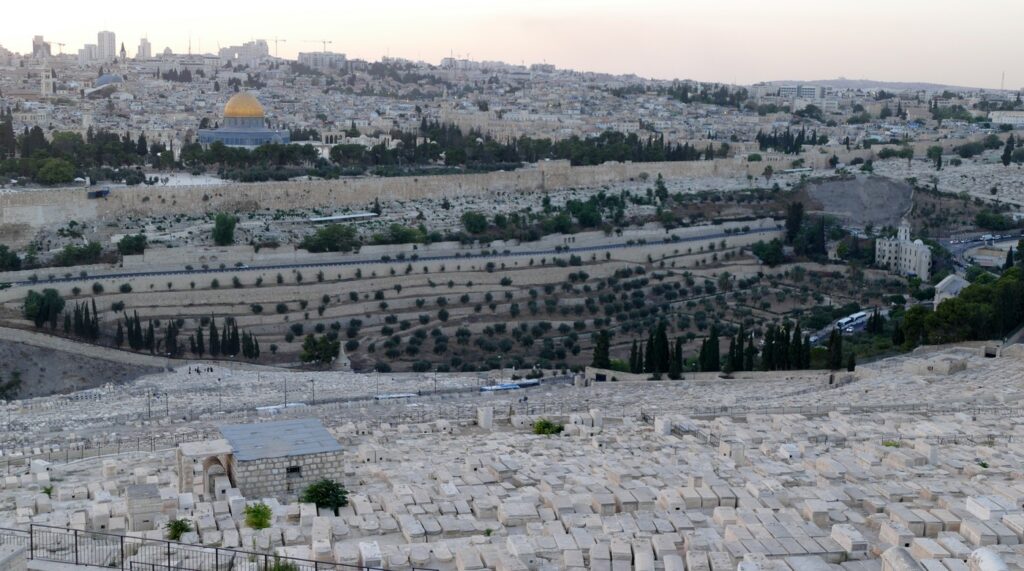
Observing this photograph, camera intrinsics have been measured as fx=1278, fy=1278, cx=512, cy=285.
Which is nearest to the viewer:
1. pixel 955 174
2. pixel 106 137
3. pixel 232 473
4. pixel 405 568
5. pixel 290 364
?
pixel 405 568

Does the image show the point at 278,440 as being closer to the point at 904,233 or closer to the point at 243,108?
the point at 904,233

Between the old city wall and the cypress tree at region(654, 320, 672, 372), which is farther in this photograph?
the old city wall

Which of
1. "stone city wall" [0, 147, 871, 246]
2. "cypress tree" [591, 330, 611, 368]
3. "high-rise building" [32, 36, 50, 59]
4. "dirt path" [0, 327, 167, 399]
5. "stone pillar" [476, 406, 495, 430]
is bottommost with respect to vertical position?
"dirt path" [0, 327, 167, 399]

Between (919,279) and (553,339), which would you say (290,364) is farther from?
(919,279)

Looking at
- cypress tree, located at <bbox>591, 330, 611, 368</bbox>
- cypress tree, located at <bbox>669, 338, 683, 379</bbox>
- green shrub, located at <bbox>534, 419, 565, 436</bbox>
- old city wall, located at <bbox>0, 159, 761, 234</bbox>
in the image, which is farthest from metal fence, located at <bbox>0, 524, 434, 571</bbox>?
old city wall, located at <bbox>0, 159, 761, 234</bbox>

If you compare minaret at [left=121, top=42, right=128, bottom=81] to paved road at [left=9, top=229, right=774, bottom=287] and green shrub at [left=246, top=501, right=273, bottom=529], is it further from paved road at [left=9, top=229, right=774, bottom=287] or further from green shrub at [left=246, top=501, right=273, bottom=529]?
green shrub at [left=246, top=501, right=273, bottom=529]

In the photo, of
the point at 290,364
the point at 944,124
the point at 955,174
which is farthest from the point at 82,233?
the point at 944,124

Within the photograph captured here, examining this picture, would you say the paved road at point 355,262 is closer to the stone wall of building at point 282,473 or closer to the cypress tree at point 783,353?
the cypress tree at point 783,353
